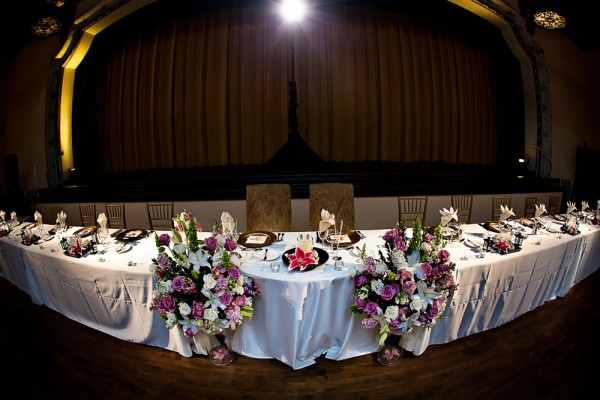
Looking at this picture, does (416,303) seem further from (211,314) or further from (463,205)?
(463,205)

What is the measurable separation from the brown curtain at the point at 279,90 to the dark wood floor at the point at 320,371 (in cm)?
488

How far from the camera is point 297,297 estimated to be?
4.99 feet

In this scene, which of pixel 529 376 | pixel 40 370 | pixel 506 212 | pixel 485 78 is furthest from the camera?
pixel 485 78

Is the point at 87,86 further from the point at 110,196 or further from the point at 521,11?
the point at 521,11

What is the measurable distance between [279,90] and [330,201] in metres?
4.18

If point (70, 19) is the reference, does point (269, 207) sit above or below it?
below

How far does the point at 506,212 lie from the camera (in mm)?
2266

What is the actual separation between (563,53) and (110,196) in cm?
1005

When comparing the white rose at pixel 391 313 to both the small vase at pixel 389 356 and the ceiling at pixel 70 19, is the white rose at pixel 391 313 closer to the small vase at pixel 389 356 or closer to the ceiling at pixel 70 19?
the small vase at pixel 389 356

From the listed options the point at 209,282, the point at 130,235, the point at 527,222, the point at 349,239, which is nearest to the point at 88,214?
the point at 130,235

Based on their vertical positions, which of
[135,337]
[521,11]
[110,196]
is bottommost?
[135,337]

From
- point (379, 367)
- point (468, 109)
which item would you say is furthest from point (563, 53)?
point (379, 367)

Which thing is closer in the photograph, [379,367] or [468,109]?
[379,367]

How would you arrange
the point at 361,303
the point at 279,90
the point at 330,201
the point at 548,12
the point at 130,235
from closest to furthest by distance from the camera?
the point at 361,303 → the point at 130,235 → the point at 330,201 → the point at 548,12 → the point at 279,90
